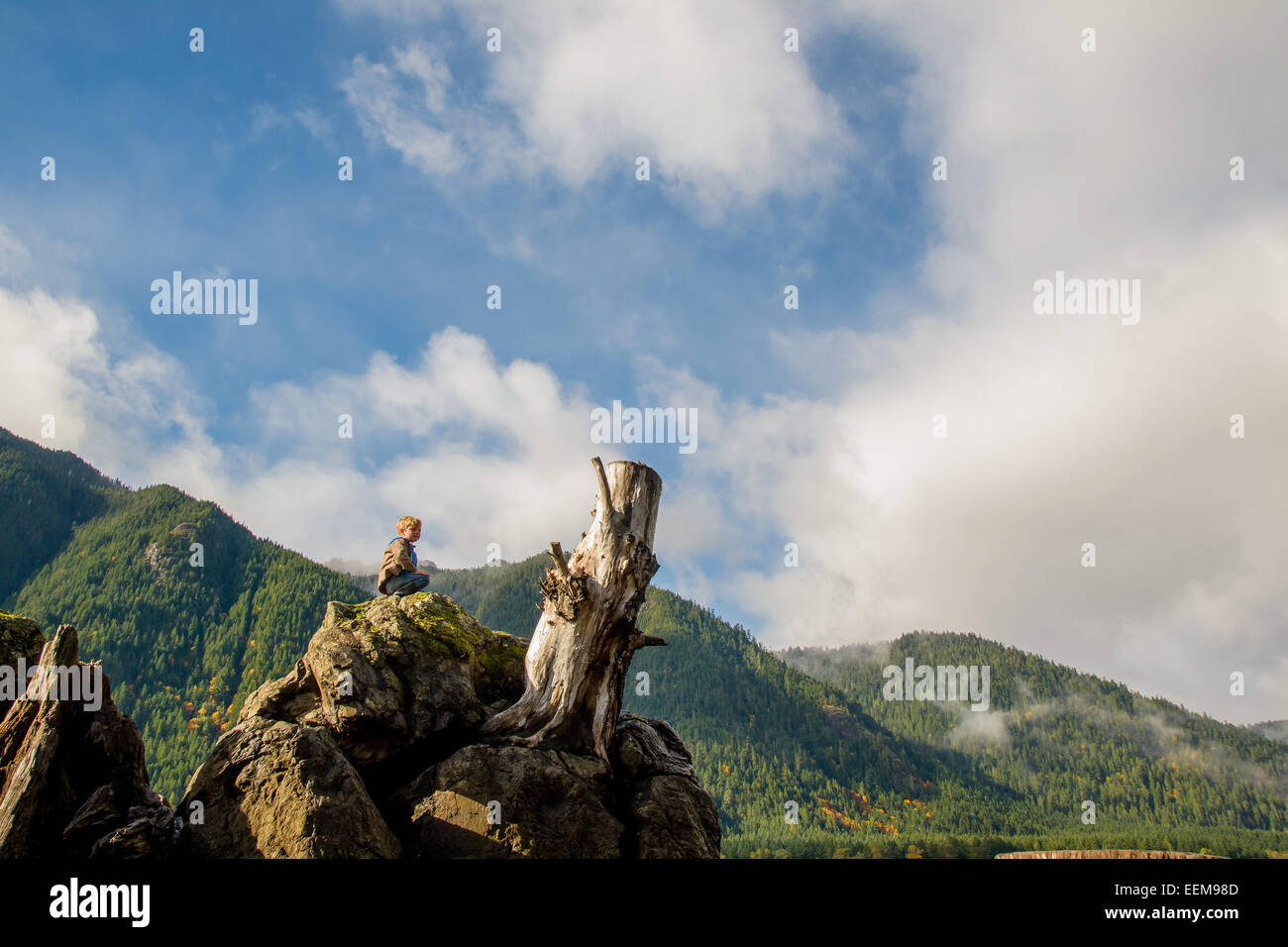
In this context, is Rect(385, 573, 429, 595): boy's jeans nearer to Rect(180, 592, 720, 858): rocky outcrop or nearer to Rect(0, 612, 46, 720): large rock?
Rect(180, 592, 720, 858): rocky outcrop

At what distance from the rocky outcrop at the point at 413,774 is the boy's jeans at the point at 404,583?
102 cm

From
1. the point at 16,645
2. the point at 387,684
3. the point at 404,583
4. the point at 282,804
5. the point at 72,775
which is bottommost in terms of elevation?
the point at 282,804

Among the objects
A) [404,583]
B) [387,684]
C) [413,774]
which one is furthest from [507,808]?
[404,583]

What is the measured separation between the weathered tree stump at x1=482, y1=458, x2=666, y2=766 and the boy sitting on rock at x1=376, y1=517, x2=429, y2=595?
3.42 metres

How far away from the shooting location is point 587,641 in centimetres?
1326

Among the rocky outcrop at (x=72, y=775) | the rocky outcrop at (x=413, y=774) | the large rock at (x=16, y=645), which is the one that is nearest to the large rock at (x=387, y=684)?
the rocky outcrop at (x=413, y=774)

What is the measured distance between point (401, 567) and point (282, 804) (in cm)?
620

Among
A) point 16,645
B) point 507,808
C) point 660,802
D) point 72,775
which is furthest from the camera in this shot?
point 660,802

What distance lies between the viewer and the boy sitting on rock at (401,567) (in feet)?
51.2

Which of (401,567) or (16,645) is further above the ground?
(401,567)

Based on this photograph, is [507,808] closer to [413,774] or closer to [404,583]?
[413,774]

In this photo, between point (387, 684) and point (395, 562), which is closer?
point (387, 684)
